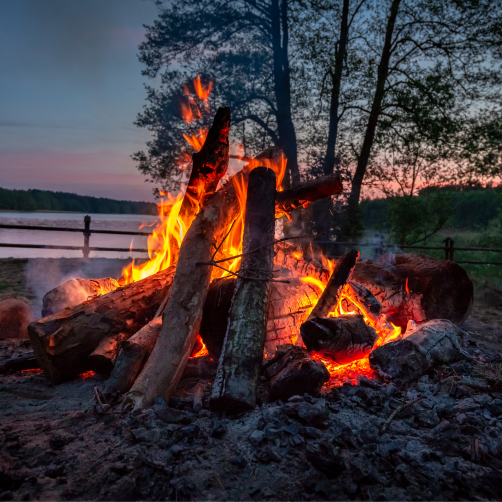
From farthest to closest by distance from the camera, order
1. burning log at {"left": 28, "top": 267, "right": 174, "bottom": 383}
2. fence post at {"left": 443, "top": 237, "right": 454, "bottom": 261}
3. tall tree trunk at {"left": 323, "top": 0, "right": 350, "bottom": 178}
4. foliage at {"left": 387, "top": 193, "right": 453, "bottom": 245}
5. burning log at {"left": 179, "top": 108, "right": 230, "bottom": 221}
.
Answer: foliage at {"left": 387, "top": 193, "right": 453, "bottom": 245}
tall tree trunk at {"left": 323, "top": 0, "right": 350, "bottom": 178}
fence post at {"left": 443, "top": 237, "right": 454, "bottom": 261}
burning log at {"left": 179, "top": 108, "right": 230, "bottom": 221}
burning log at {"left": 28, "top": 267, "right": 174, "bottom": 383}

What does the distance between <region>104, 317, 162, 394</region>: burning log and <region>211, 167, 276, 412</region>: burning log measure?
0.71 meters

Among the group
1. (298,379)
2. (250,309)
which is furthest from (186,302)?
(298,379)

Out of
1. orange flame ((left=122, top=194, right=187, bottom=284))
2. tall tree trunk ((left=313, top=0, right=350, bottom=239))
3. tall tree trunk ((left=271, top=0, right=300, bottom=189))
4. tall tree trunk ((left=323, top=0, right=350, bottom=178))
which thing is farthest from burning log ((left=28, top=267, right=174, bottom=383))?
tall tree trunk ((left=323, top=0, right=350, bottom=178))

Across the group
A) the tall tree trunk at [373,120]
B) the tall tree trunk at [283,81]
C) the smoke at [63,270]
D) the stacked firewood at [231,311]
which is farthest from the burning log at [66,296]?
the tall tree trunk at [373,120]

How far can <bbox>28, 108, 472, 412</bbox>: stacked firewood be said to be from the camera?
8.92 ft

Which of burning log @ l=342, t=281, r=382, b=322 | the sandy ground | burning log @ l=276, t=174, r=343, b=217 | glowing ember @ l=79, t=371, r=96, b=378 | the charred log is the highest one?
burning log @ l=276, t=174, r=343, b=217

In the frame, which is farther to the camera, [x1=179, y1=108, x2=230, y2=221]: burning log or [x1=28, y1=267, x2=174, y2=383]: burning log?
[x1=179, y1=108, x2=230, y2=221]: burning log

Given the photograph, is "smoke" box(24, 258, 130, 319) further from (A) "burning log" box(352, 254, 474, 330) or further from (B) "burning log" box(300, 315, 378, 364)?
(A) "burning log" box(352, 254, 474, 330)

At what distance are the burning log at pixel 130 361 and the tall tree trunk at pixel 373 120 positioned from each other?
9373 mm

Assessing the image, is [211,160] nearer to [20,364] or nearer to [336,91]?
[20,364]

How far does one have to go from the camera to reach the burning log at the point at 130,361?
9.05 feet

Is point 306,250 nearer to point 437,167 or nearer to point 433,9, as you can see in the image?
Answer: point 437,167

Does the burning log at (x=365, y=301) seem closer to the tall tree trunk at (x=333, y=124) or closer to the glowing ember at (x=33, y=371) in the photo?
the glowing ember at (x=33, y=371)

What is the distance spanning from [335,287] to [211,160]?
202cm
